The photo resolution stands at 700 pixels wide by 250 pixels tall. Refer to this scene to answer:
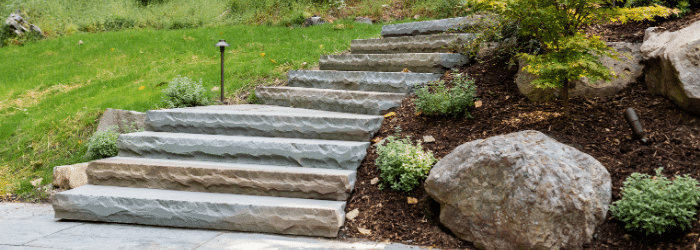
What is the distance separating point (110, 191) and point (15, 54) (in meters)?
6.60

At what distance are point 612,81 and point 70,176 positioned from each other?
16.9 ft

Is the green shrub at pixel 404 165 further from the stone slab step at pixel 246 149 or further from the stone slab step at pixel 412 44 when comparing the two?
the stone slab step at pixel 412 44

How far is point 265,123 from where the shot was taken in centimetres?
467

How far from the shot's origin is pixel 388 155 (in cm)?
376

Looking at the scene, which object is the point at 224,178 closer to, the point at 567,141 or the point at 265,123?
the point at 265,123

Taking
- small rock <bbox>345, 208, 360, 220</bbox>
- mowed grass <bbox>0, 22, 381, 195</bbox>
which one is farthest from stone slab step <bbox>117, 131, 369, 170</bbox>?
mowed grass <bbox>0, 22, 381, 195</bbox>

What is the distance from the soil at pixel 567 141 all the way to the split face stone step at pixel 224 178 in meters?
0.24

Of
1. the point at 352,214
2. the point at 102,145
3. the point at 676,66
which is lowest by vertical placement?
the point at 102,145

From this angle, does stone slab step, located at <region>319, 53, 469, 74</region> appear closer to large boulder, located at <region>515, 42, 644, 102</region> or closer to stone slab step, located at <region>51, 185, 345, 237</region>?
large boulder, located at <region>515, 42, 644, 102</region>

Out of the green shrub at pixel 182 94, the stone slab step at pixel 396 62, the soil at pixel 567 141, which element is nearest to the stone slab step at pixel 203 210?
the soil at pixel 567 141

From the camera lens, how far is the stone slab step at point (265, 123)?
4441mm

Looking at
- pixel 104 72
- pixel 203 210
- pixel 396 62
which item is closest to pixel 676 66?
pixel 396 62

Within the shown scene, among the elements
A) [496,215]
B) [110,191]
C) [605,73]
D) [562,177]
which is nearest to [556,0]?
[605,73]

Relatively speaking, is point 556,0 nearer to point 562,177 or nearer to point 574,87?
point 574,87
